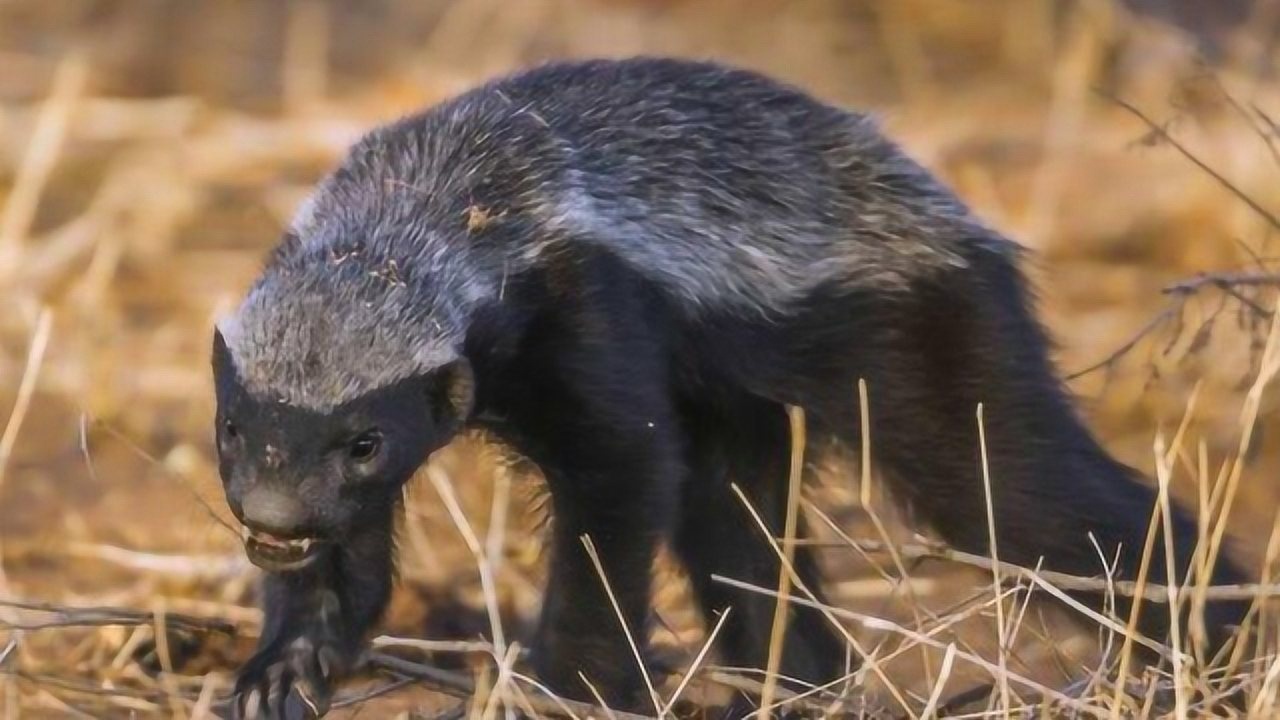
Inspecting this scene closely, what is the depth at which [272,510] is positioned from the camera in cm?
480

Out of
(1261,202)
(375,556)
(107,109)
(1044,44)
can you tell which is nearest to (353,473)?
(375,556)

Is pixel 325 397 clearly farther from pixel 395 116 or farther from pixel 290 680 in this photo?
pixel 395 116

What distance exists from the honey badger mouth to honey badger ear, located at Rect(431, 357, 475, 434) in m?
0.40

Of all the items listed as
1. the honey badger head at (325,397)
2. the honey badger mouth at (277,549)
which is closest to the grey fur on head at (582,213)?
the honey badger head at (325,397)

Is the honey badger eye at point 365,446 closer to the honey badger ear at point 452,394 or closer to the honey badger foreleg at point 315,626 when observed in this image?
the honey badger ear at point 452,394

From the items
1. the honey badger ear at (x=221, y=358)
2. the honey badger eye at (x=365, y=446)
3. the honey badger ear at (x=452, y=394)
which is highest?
the honey badger ear at (x=221, y=358)

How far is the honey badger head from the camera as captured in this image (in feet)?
15.9

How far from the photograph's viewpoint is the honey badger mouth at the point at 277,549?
4863 millimetres

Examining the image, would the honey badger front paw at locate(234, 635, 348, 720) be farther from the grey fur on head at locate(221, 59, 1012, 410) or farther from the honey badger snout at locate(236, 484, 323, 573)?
the grey fur on head at locate(221, 59, 1012, 410)

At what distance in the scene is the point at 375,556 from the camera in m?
5.52

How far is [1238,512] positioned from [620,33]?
5016 millimetres

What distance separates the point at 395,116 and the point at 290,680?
5019 mm

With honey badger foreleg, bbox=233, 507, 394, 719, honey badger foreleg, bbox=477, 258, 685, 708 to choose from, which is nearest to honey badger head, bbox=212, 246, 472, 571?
honey badger foreleg, bbox=477, 258, 685, 708

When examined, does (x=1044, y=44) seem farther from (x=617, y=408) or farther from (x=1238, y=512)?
(x=617, y=408)
